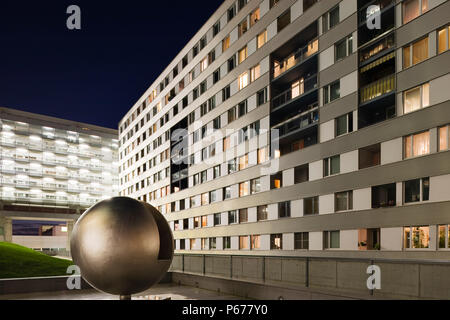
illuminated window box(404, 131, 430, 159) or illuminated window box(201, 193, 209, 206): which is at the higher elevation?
illuminated window box(404, 131, 430, 159)

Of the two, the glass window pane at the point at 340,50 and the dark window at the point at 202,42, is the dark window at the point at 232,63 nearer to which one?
the dark window at the point at 202,42

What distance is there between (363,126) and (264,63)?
12705 mm

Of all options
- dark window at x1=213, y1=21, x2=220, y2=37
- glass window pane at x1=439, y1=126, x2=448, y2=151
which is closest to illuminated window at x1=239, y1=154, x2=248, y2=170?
dark window at x1=213, y1=21, x2=220, y2=37

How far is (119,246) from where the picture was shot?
7855 millimetres

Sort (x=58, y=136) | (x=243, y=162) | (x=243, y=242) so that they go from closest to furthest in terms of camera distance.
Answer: (x=243, y=242) < (x=243, y=162) < (x=58, y=136)

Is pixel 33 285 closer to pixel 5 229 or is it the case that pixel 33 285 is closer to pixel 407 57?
pixel 407 57

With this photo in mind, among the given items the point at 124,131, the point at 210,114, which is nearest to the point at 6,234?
the point at 124,131

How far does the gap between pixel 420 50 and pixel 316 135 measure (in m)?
10.5

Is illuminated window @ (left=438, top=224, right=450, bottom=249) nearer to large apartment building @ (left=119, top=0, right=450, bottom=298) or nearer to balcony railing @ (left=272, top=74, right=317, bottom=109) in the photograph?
large apartment building @ (left=119, top=0, right=450, bottom=298)

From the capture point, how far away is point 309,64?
30.6 meters

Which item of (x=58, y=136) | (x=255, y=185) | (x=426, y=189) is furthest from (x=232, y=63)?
(x=58, y=136)

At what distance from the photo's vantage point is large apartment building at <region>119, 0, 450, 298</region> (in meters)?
21.0

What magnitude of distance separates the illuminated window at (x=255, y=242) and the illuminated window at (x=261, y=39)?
55.0 feet

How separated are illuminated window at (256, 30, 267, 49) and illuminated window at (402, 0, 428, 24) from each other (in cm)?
1417
